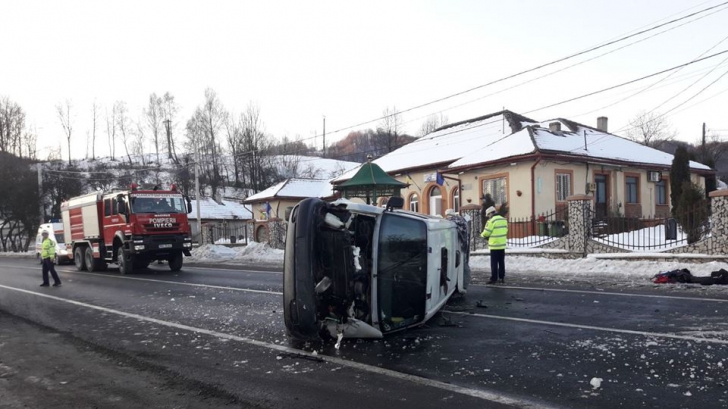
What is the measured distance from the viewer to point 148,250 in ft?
59.1

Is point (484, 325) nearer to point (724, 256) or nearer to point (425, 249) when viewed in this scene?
point (425, 249)

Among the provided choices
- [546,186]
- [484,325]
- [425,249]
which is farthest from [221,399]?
[546,186]

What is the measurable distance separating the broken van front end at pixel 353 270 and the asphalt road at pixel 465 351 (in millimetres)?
342

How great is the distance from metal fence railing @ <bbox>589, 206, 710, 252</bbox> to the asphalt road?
5564mm

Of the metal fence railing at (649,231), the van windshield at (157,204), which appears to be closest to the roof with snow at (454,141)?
the metal fence railing at (649,231)

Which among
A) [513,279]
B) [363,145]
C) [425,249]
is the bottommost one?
[513,279]

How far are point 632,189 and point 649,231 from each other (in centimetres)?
1180

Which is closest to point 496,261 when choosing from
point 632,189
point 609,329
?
point 609,329

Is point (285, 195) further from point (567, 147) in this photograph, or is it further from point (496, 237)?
point (496, 237)

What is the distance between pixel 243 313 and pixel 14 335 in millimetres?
3398

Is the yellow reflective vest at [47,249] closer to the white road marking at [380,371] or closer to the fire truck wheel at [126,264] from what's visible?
the fire truck wheel at [126,264]

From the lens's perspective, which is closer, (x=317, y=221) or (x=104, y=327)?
(x=317, y=221)

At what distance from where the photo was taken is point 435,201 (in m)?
31.3

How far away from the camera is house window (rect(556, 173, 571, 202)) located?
24812mm
